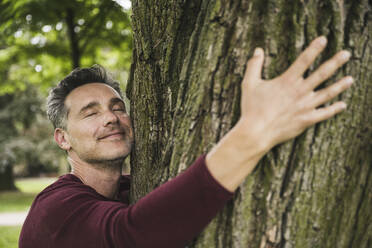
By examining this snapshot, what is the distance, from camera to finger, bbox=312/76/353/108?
138 centimetres

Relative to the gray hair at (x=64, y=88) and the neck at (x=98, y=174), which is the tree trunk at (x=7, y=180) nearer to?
the gray hair at (x=64, y=88)

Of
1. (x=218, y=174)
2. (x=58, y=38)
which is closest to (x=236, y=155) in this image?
(x=218, y=174)

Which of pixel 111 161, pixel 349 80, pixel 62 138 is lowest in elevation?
pixel 111 161

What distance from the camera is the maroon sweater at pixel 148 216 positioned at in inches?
56.3

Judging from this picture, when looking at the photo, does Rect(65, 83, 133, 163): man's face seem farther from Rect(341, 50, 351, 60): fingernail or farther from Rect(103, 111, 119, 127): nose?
Rect(341, 50, 351, 60): fingernail

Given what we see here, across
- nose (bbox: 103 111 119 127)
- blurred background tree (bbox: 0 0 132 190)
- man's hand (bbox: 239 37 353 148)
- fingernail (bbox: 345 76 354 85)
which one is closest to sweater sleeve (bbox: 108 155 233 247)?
man's hand (bbox: 239 37 353 148)

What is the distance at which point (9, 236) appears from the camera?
360 inches

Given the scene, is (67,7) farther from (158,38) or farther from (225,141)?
(225,141)

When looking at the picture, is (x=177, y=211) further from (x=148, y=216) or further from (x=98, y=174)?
(x=98, y=174)

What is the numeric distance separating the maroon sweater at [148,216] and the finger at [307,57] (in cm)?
50

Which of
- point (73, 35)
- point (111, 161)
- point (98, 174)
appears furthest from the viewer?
point (73, 35)

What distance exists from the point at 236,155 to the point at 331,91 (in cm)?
44

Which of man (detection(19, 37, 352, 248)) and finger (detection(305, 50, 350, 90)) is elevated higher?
finger (detection(305, 50, 350, 90))

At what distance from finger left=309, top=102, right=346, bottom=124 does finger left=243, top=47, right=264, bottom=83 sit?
25 centimetres
